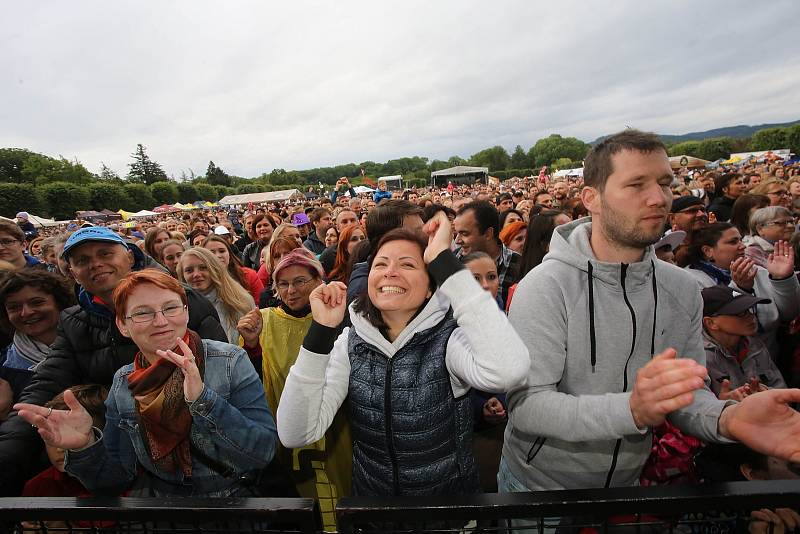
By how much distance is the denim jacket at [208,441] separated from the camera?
172cm

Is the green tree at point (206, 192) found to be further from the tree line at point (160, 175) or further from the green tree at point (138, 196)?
the green tree at point (138, 196)

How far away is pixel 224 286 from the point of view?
383cm

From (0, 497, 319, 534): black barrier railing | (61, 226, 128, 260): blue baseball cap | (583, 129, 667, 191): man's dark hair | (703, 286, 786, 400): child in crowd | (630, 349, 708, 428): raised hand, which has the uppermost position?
(583, 129, 667, 191): man's dark hair

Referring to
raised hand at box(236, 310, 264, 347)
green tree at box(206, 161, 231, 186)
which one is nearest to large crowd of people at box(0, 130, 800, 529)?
raised hand at box(236, 310, 264, 347)

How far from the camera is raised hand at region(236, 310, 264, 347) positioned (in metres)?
2.95

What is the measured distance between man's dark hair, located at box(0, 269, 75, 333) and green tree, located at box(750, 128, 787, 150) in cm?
7695

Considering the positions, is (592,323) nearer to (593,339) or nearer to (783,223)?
(593,339)

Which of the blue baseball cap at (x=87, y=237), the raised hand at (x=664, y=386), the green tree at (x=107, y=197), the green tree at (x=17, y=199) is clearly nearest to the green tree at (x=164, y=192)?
the green tree at (x=107, y=197)

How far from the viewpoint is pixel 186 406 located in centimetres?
174

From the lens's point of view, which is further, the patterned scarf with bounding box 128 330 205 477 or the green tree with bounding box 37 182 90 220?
the green tree with bounding box 37 182 90 220

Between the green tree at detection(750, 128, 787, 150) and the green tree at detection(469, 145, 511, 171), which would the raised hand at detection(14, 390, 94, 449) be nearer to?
the green tree at detection(750, 128, 787, 150)

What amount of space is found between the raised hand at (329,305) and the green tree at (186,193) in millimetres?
86569

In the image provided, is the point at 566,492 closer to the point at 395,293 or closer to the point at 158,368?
the point at 395,293

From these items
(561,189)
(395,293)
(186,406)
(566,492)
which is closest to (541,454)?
(566,492)
